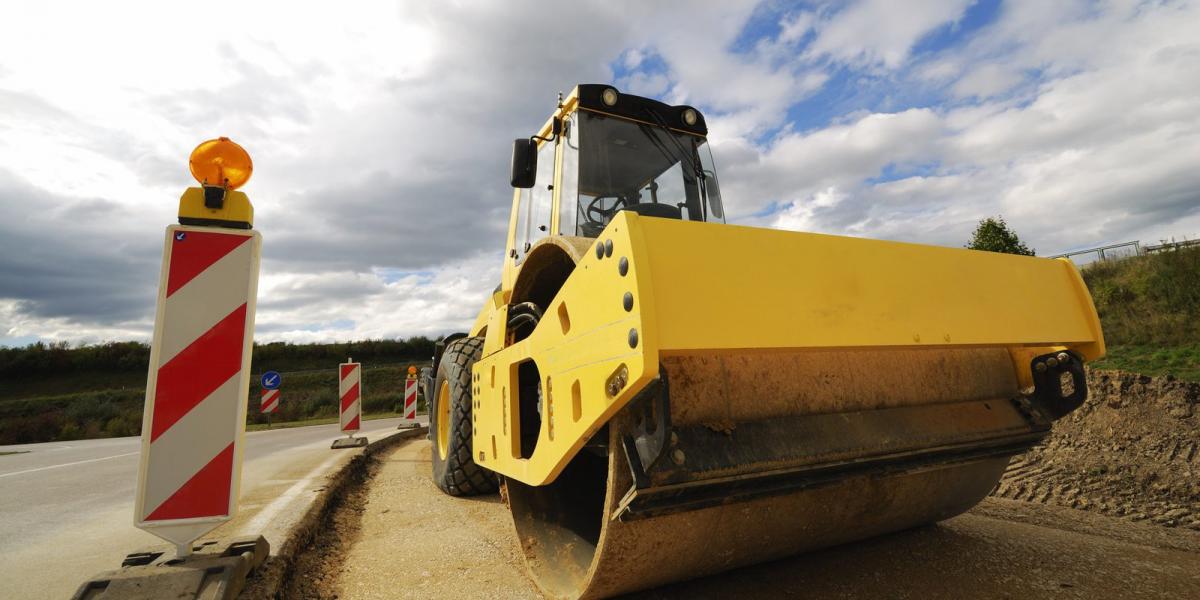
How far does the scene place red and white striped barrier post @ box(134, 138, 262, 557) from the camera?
1914 mm

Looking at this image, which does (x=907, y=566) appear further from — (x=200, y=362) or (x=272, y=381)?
(x=272, y=381)

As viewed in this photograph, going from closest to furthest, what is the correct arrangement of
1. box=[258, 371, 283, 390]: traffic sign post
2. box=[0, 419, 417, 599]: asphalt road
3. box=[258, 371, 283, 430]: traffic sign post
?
box=[0, 419, 417, 599]: asphalt road
box=[258, 371, 283, 430]: traffic sign post
box=[258, 371, 283, 390]: traffic sign post

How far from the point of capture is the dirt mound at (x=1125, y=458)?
372cm

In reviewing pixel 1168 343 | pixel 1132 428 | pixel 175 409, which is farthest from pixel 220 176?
pixel 1168 343

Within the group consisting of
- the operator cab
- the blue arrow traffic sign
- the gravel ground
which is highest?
the operator cab

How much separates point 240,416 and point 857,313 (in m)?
2.11

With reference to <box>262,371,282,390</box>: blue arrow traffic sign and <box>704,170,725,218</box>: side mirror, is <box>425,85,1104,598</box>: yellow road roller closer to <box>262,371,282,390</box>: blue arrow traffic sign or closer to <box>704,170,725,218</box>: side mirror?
<box>704,170,725,218</box>: side mirror

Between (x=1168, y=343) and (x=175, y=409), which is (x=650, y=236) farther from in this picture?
(x=1168, y=343)

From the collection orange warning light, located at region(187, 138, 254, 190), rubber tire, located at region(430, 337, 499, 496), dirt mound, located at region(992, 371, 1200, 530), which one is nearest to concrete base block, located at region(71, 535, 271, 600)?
orange warning light, located at region(187, 138, 254, 190)

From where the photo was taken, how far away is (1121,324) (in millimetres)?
10078

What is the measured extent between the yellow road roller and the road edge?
0.94 metres

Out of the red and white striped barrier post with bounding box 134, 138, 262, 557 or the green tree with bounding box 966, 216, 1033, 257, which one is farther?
the green tree with bounding box 966, 216, 1033, 257

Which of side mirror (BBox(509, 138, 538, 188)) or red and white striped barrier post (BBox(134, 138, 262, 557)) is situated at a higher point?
side mirror (BBox(509, 138, 538, 188))

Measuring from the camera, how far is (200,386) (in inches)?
78.2
